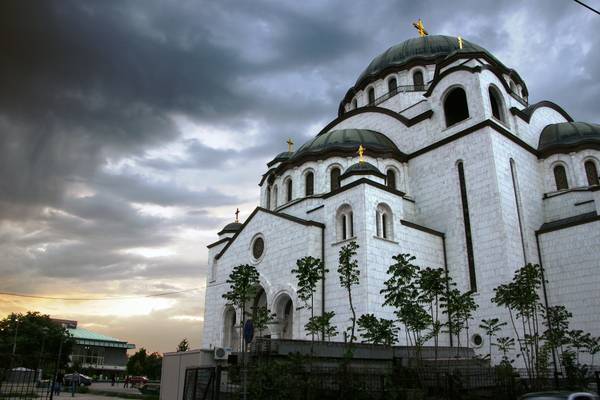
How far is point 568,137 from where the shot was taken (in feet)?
85.1

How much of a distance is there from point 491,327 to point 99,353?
62.6m

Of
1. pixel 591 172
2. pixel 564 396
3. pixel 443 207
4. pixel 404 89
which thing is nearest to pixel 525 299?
pixel 443 207

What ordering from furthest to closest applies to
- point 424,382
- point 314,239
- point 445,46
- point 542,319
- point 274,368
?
point 445,46 → point 314,239 → point 542,319 → point 424,382 → point 274,368

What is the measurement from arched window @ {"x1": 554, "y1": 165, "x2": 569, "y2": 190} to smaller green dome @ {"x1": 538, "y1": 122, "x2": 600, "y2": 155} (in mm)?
938

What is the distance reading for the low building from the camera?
6612 cm

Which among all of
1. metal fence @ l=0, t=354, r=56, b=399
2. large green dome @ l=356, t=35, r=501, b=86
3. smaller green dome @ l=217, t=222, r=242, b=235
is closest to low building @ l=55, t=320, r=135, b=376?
metal fence @ l=0, t=354, r=56, b=399

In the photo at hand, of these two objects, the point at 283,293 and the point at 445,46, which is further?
the point at 445,46

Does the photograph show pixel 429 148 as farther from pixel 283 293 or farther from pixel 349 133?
pixel 283 293

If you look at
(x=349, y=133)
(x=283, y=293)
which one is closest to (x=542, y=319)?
(x=283, y=293)

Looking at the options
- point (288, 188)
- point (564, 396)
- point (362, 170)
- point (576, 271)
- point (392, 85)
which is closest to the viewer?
point (564, 396)

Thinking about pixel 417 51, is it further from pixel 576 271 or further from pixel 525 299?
pixel 525 299

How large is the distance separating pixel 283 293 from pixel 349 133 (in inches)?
421

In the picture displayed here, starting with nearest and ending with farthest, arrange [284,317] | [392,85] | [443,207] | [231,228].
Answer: [284,317]
[443,207]
[231,228]
[392,85]

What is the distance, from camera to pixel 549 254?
22234mm
